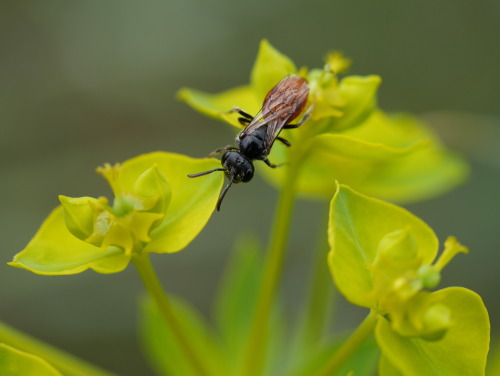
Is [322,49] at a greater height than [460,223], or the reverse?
[322,49]

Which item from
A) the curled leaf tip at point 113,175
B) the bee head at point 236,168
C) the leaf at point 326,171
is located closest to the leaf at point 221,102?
the bee head at point 236,168

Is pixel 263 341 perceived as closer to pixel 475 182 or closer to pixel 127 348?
pixel 127 348

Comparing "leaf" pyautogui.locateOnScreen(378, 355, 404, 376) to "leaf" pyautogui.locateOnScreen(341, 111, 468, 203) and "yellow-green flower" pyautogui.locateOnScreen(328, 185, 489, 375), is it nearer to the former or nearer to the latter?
"yellow-green flower" pyautogui.locateOnScreen(328, 185, 489, 375)

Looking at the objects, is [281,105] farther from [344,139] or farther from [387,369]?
[387,369]

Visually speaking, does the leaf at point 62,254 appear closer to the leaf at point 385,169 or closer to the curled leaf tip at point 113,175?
the curled leaf tip at point 113,175

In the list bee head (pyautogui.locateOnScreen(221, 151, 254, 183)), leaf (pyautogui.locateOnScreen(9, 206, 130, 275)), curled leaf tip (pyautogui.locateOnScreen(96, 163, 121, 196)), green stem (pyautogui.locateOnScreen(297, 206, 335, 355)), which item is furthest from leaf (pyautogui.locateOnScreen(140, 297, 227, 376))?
curled leaf tip (pyautogui.locateOnScreen(96, 163, 121, 196))

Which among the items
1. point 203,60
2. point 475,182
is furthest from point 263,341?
point 203,60
